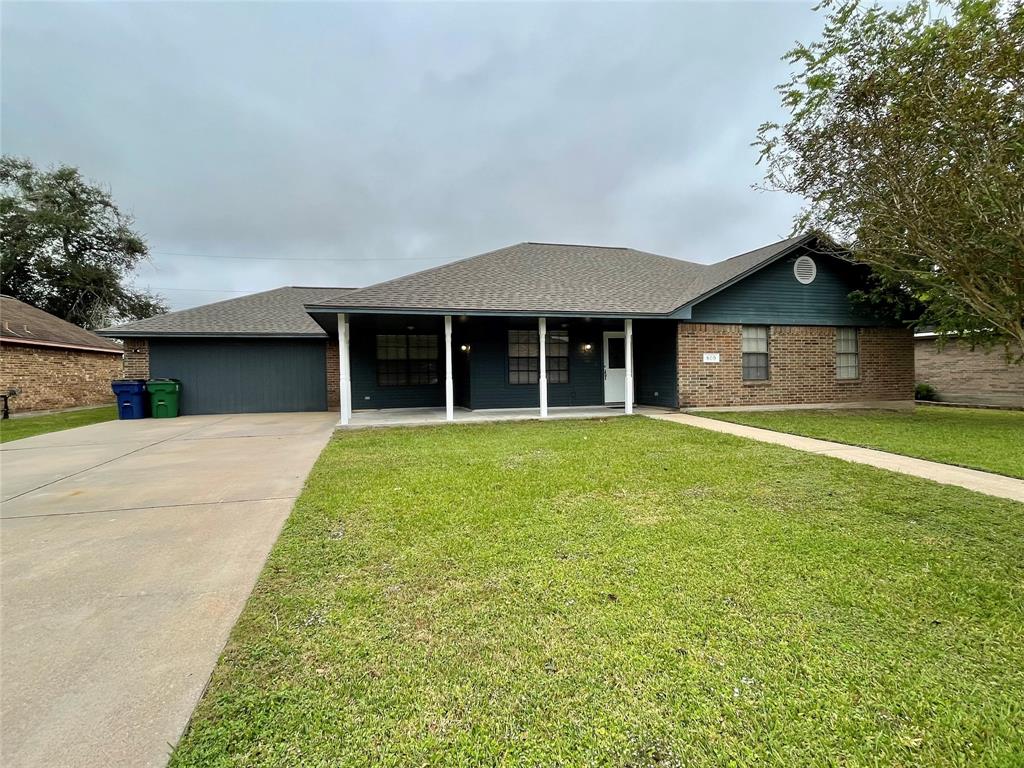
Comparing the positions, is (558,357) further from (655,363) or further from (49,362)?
(49,362)

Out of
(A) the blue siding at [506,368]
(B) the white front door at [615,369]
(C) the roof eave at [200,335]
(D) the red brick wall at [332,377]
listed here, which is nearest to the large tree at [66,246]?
(C) the roof eave at [200,335]

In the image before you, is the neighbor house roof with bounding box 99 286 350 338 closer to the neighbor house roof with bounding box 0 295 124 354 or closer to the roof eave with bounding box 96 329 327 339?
the roof eave with bounding box 96 329 327 339

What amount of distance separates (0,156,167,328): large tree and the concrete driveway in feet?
89.1

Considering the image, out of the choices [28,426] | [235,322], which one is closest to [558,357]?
[235,322]

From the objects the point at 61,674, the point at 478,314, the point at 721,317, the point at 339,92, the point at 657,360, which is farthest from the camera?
the point at 339,92

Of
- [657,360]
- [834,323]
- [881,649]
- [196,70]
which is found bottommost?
[881,649]

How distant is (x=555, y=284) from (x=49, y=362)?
56.7 ft

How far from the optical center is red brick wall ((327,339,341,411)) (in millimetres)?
14305

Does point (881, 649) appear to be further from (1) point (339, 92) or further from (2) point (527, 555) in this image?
(1) point (339, 92)

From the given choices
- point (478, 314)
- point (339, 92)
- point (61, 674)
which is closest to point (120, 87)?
point (339, 92)

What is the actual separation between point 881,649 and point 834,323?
42.5ft

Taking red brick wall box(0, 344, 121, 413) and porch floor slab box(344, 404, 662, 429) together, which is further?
red brick wall box(0, 344, 121, 413)

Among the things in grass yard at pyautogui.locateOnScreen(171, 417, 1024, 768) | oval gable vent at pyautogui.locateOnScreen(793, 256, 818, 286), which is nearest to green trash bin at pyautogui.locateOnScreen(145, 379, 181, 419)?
grass yard at pyautogui.locateOnScreen(171, 417, 1024, 768)

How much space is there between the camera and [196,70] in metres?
15.5
